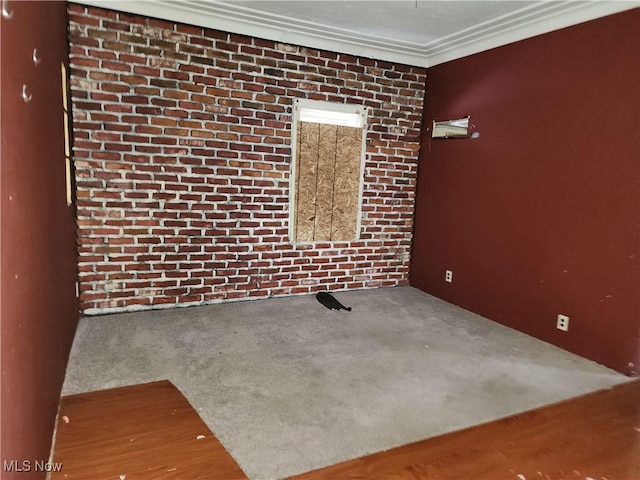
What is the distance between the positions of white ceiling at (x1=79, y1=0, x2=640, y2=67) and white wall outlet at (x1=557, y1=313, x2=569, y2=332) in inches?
78.4

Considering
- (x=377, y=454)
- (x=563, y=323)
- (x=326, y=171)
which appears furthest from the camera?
(x=326, y=171)

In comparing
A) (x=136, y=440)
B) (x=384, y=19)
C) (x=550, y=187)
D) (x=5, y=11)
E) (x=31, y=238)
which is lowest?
(x=136, y=440)

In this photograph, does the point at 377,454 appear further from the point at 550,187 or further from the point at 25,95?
the point at 550,187

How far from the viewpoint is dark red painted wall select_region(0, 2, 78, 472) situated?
44.0 inches

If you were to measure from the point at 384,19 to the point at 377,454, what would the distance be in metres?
3.05

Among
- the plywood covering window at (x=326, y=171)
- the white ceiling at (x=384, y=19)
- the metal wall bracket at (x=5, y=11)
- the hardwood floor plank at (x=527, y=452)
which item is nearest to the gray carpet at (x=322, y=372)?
the hardwood floor plank at (x=527, y=452)

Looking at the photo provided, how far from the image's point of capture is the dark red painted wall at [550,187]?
263 cm

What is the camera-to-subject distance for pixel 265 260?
12.6 ft

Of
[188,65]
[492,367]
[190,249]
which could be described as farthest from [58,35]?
[492,367]

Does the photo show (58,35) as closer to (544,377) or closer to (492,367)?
(492,367)

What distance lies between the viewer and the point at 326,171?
397 centimetres

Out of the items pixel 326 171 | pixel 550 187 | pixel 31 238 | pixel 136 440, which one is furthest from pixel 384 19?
pixel 136 440

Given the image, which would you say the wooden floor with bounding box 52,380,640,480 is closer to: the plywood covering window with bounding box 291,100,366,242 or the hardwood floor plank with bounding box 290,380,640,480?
the hardwood floor plank with bounding box 290,380,640,480

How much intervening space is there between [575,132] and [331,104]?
1.99m
